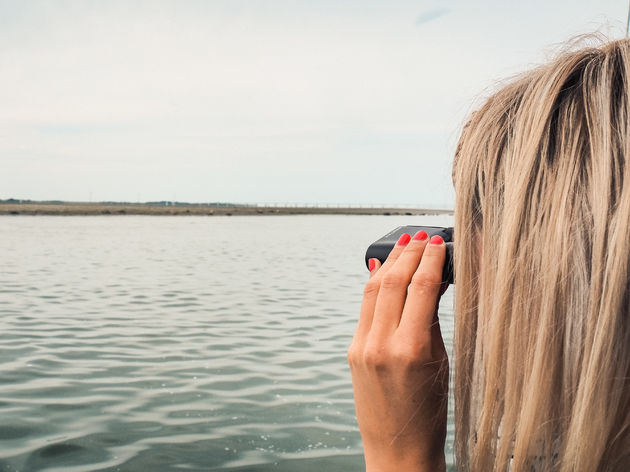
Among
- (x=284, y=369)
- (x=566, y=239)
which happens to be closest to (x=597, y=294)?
(x=566, y=239)

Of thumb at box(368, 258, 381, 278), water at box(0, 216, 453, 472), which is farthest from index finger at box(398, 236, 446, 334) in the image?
water at box(0, 216, 453, 472)

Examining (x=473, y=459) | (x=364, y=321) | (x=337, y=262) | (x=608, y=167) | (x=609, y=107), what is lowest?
(x=337, y=262)

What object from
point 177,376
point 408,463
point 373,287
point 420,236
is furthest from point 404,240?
point 177,376

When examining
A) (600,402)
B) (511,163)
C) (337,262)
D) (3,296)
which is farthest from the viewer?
(337,262)

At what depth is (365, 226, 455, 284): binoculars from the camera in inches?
51.5

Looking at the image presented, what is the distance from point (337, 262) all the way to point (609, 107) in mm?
25833

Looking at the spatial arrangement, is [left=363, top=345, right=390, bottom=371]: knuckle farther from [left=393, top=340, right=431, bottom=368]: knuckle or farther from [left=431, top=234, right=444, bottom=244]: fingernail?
[left=431, top=234, right=444, bottom=244]: fingernail

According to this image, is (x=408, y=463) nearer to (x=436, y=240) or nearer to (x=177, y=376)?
(x=436, y=240)

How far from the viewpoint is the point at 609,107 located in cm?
112

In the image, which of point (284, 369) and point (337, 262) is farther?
point (337, 262)

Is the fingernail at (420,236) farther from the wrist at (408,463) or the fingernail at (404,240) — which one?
the wrist at (408,463)

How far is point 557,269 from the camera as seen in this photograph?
107 centimetres

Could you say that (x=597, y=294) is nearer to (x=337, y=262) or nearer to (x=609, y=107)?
(x=609, y=107)

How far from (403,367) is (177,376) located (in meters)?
7.47
